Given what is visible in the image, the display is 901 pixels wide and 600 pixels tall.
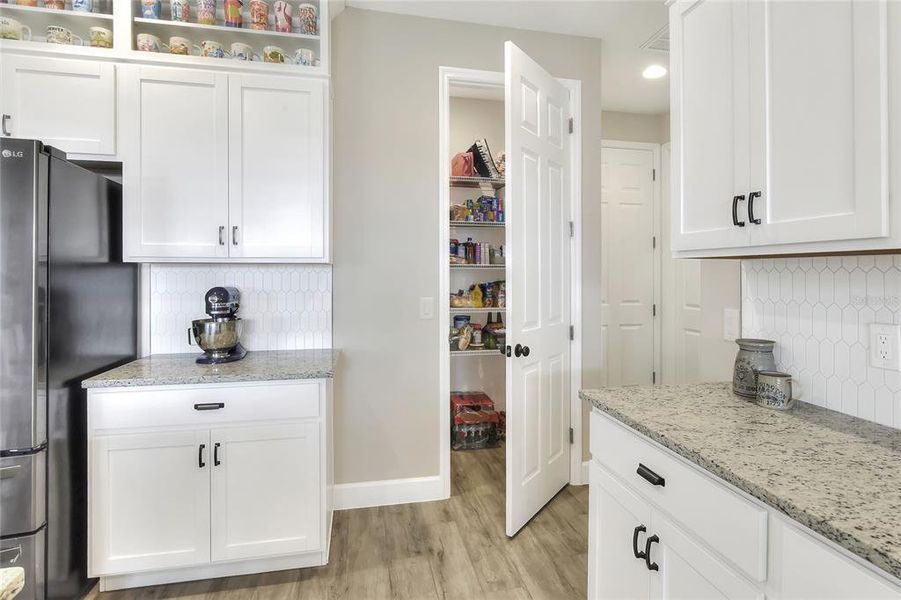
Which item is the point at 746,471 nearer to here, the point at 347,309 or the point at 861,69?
the point at 861,69

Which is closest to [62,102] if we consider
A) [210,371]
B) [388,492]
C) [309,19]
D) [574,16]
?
[309,19]

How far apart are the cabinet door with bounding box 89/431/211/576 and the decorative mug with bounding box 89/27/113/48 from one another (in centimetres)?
170

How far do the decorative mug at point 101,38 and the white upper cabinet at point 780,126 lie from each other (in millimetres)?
2347

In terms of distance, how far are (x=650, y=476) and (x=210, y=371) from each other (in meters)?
1.65

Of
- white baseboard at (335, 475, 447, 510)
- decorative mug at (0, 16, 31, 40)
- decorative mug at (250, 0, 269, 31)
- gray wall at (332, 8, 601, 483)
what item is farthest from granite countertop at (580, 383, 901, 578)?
decorative mug at (0, 16, 31, 40)

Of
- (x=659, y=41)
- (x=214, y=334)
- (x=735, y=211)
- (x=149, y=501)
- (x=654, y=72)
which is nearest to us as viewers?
(x=735, y=211)

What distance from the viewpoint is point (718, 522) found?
93cm

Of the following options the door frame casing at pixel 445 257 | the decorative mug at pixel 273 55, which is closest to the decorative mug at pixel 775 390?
the door frame casing at pixel 445 257

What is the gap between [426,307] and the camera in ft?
8.13

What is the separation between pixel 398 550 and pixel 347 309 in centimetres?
121

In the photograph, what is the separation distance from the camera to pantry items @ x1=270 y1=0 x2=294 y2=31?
211 centimetres

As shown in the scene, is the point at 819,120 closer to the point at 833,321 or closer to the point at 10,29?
the point at 833,321

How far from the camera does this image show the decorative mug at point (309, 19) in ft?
6.93

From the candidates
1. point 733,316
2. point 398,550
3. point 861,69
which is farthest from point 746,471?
point 398,550
